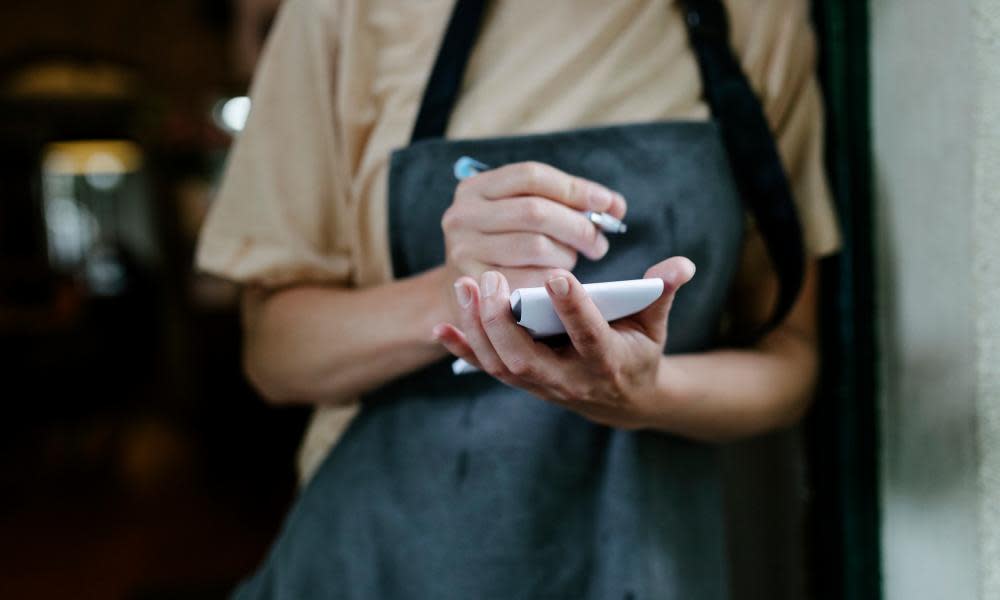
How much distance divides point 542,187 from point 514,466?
0.80 ft

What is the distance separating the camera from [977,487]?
55cm

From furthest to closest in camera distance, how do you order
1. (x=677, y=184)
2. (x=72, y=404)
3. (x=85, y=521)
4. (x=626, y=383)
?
(x=72, y=404) < (x=85, y=521) < (x=677, y=184) < (x=626, y=383)

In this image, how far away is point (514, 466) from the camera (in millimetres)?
608

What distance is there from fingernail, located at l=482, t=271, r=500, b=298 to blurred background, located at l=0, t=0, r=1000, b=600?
33cm

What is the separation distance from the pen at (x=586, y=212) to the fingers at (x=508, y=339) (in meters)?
0.08

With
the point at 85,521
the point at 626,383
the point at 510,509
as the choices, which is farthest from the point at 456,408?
the point at 85,521

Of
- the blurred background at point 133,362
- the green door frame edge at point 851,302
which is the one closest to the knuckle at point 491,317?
the green door frame edge at point 851,302

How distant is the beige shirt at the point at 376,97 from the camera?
594mm

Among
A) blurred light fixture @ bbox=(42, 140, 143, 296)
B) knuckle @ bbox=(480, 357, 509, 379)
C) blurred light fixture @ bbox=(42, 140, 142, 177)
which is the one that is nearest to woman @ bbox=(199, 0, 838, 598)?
knuckle @ bbox=(480, 357, 509, 379)

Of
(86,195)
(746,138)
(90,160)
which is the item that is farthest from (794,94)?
(90,160)

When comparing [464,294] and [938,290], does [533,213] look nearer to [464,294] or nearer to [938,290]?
[464,294]

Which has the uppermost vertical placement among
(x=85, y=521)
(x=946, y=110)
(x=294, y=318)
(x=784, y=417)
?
(x=946, y=110)

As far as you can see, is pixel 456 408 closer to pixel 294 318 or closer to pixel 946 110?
pixel 294 318

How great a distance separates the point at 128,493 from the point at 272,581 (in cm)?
293
